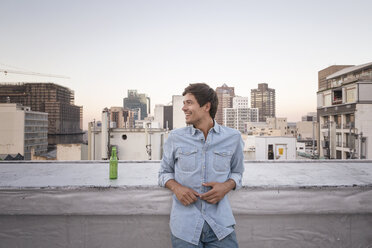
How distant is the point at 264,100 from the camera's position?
175 m

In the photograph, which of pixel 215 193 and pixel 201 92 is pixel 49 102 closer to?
pixel 201 92

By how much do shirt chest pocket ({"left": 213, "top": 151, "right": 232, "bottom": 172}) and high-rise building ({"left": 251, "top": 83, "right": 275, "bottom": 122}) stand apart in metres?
176

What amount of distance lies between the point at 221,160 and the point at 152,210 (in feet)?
2.28

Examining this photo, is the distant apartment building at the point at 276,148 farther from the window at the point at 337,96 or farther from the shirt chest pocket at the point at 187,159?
the shirt chest pocket at the point at 187,159

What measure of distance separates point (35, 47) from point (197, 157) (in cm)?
7551

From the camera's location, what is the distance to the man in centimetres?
141

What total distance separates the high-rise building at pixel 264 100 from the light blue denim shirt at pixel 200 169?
176 m

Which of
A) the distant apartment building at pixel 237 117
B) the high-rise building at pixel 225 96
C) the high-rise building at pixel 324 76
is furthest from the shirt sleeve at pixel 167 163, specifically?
the high-rise building at pixel 324 76

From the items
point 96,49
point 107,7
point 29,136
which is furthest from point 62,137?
point 107,7

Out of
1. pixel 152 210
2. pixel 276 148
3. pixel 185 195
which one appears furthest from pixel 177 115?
pixel 185 195

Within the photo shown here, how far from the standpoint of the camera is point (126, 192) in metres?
1.78

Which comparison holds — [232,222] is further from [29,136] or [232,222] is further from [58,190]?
[29,136]

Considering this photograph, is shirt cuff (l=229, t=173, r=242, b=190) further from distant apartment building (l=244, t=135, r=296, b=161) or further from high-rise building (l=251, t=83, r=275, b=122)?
high-rise building (l=251, t=83, r=275, b=122)

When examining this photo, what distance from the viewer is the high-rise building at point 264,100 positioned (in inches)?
6826
